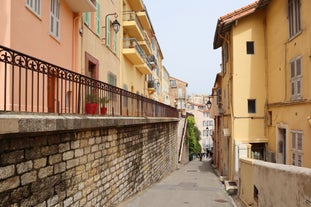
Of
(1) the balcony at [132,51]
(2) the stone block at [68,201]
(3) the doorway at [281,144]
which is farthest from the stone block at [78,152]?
(1) the balcony at [132,51]

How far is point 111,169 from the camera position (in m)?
9.20

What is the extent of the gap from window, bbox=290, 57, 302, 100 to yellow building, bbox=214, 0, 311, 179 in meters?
0.08

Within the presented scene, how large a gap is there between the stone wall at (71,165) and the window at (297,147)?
6121 mm

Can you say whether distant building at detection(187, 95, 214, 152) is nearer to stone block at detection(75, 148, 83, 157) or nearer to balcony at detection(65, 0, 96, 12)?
balcony at detection(65, 0, 96, 12)

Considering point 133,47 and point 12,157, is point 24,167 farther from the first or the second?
point 133,47

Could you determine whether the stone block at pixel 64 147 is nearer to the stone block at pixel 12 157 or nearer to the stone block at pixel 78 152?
the stone block at pixel 78 152

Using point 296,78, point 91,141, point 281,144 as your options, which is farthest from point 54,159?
point 281,144

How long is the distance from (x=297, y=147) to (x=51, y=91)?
9391mm

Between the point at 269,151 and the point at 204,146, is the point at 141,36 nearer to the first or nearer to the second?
the point at 269,151

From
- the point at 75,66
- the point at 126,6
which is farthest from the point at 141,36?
the point at 75,66

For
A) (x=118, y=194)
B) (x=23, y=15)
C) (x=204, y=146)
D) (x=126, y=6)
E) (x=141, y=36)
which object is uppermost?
(x=126, y=6)

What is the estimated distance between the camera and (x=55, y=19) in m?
10.2

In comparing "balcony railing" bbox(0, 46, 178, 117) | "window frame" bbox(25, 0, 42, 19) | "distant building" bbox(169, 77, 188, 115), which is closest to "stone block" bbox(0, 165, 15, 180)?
"balcony railing" bbox(0, 46, 178, 117)

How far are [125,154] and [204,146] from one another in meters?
68.8
